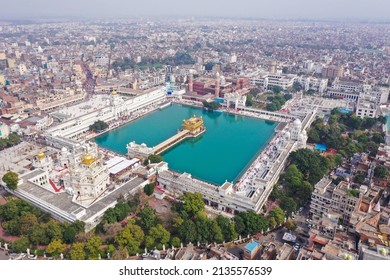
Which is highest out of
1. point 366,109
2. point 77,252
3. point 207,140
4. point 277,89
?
point 366,109

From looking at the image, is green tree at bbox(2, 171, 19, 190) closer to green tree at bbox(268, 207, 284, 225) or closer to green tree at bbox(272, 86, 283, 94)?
green tree at bbox(268, 207, 284, 225)

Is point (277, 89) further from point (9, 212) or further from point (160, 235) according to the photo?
point (9, 212)

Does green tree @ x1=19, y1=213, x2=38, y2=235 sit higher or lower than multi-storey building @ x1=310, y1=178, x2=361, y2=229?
lower

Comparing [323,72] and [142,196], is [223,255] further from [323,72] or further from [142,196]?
[323,72]

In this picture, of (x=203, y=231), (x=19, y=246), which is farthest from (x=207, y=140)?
(x=19, y=246)

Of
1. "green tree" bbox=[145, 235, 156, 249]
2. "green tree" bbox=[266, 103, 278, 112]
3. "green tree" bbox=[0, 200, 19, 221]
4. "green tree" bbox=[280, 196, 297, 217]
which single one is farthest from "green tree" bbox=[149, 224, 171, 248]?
"green tree" bbox=[266, 103, 278, 112]

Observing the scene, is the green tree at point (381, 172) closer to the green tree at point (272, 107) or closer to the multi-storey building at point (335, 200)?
the multi-storey building at point (335, 200)
